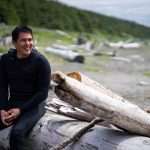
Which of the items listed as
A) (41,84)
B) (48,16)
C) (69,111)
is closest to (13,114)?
(41,84)

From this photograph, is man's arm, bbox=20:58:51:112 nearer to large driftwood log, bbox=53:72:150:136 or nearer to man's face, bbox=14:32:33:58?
man's face, bbox=14:32:33:58

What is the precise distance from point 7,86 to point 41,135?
2.41 feet

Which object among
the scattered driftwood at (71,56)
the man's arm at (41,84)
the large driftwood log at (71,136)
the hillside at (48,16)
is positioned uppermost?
the man's arm at (41,84)

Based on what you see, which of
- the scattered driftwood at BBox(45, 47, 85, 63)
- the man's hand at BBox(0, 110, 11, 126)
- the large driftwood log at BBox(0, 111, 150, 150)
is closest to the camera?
the large driftwood log at BBox(0, 111, 150, 150)

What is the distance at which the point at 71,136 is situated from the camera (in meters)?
6.32

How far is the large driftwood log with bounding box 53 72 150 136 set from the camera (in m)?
5.88

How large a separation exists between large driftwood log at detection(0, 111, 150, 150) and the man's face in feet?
2.66

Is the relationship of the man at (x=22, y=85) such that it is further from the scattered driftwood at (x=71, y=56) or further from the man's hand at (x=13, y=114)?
the scattered driftwood at (x=71, y=56)

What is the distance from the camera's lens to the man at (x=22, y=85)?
6.62 meters

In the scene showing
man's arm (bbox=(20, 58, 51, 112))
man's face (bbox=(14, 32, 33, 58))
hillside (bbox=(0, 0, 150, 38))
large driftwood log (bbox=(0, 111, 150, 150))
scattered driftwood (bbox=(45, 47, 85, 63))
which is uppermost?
man's face (bbox=(14, 32, 33, 58))

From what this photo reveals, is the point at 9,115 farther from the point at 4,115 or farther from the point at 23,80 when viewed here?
the point at 23,80

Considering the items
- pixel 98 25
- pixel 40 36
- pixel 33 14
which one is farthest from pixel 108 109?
pixel 98 25

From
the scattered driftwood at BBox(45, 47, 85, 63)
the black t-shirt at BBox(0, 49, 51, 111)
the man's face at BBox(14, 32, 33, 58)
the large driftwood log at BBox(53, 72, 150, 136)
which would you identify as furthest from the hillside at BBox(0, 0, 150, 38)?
the large driftwood log at BBox(53, 72, 150, 136)

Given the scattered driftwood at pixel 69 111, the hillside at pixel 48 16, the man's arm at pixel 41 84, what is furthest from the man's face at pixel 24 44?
the hillside at pixel 48 16
